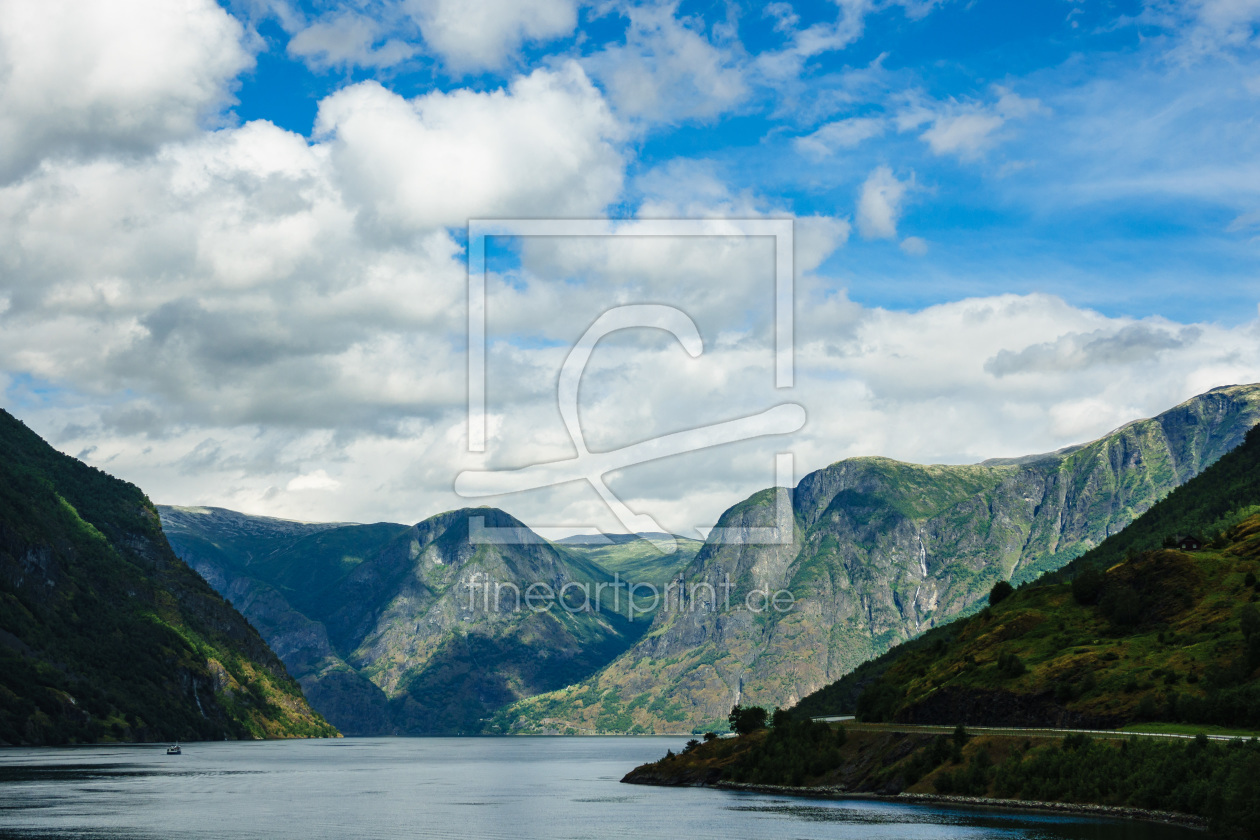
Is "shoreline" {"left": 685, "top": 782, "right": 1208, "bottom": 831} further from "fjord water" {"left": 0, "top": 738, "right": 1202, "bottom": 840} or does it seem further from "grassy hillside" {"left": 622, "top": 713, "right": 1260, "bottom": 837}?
"fjord water" {"left": 0, "top": 738, "right": 1202, "bottom": 840}

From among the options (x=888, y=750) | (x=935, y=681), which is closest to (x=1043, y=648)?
(x=935, y=681)

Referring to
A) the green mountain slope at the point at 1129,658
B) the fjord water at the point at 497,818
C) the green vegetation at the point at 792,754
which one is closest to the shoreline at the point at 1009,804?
the fjord water at the point at 497,818

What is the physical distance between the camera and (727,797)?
17788cm

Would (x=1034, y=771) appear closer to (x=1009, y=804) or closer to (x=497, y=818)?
(x=1009, y=804)

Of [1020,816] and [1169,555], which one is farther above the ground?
[1169,555]

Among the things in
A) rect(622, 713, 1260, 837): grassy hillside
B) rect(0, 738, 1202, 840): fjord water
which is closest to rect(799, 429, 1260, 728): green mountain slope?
rect(622, 713, 1260, 837): grassy hillside

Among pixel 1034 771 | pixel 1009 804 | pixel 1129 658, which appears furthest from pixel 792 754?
pixel 1034 771

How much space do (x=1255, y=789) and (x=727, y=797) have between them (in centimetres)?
9645

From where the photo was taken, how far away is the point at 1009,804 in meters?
130

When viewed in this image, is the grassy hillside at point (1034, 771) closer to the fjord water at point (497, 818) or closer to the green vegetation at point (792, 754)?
the green vegetation at point (792, 754)

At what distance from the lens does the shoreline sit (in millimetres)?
109000

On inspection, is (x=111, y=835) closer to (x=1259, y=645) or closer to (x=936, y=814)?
(x=936, y=814)

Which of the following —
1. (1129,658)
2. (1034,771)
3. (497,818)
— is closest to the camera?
(1034,771)

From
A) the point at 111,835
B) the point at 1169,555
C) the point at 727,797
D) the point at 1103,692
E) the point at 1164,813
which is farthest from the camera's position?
the point at 1169,555
